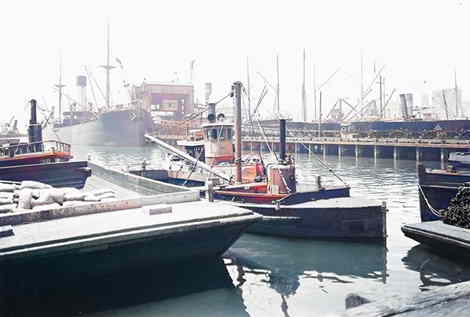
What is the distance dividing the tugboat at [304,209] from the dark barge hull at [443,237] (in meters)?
1.42

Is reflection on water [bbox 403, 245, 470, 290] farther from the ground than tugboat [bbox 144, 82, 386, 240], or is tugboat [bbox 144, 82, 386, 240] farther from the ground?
tugboat [bbox 144, 82, 386, 240]

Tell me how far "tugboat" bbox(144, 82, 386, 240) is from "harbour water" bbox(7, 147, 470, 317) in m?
0.45

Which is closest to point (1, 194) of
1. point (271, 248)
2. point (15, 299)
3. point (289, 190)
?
point (15, 299)

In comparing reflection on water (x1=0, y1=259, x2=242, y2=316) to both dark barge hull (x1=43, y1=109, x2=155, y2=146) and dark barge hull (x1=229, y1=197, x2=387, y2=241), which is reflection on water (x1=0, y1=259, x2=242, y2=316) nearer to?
dark barge hull (x1=229, y1=197, x2=387, y2=241)

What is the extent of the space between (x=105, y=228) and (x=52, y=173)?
12.6m

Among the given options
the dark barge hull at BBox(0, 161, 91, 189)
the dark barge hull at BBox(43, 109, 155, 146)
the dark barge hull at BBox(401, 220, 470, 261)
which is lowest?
the dark barge hull at BBox(401, 220, 470, 261)

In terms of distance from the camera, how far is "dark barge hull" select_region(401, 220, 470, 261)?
518 inches

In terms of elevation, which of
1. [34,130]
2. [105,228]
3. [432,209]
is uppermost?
[34,130]

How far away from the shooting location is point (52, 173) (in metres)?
22.0

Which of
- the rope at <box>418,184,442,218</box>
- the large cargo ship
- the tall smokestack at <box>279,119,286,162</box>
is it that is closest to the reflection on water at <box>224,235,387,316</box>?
the rope at <box>418,184,442,218</box>

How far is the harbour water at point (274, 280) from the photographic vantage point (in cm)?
1094

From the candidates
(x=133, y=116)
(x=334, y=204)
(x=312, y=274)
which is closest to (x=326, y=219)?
(x=334, y=204)

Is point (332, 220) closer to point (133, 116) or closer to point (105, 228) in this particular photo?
point (105, 228)

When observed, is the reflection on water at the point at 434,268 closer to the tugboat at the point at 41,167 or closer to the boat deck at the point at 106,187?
the boat deck at the point at 106,187
